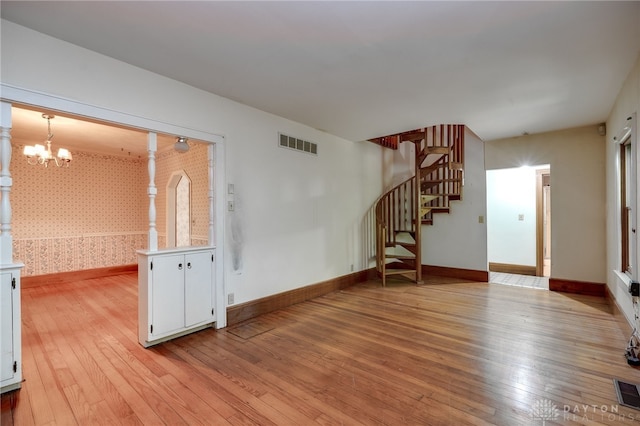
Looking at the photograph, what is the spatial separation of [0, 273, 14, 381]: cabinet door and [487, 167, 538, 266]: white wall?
6.70m

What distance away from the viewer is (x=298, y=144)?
13.8ft

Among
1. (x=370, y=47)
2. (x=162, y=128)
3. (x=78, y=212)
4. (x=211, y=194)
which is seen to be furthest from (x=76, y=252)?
(x=370, y=47)

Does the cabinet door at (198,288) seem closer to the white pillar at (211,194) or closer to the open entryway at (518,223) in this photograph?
the white pillar at (211,194)

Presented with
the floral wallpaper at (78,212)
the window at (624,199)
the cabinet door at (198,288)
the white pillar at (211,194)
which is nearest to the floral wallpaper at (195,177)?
the white pillar at (211,194)

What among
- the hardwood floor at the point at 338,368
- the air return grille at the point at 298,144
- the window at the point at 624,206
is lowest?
the hardwood floor at the point at 338,368

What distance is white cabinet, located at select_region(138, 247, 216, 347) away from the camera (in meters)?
2.77

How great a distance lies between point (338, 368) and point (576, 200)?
4.72m

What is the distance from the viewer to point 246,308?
3.49 m

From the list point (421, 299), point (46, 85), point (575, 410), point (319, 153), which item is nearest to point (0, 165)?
point (46, 85)

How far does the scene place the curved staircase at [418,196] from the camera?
5.27 meters

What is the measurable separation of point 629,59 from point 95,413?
4.95 meters

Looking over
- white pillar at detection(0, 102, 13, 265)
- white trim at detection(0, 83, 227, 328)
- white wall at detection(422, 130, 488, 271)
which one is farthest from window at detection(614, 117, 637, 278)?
white pillar at detection(0, 102, 13, 265)

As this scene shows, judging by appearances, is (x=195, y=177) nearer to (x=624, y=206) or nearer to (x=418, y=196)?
(x=418, y=196)

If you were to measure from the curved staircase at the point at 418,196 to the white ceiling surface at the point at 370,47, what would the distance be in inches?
69.0
